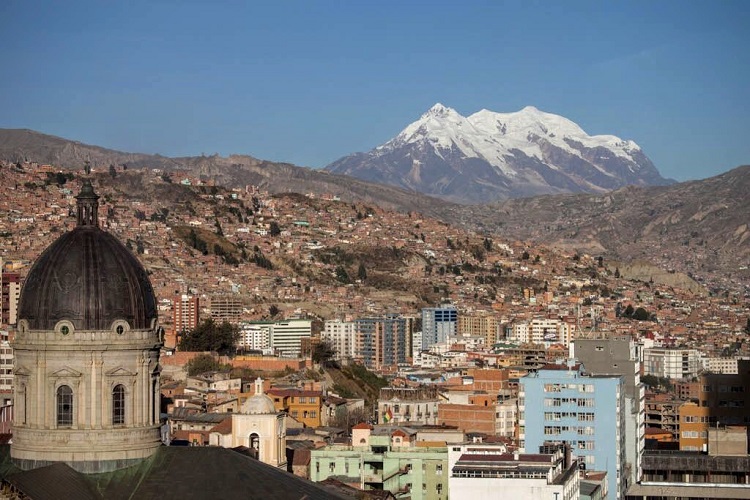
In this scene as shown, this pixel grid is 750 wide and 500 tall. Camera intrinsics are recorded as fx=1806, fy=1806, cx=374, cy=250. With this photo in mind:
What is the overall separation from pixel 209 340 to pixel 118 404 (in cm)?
10199

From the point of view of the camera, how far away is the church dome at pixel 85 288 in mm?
38156

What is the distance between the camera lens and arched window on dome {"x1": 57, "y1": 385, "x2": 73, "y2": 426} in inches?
1500

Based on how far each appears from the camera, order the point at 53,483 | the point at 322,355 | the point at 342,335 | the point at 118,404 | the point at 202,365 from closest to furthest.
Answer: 1. the point at 53,483
2. the point at 118,404
3. the point at 202,365
4. the point at 322,355
5. the point at 342,335

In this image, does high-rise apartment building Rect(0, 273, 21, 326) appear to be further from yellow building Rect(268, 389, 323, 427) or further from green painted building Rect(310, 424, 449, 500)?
green painted building Rect(310, 424, 449, 500)

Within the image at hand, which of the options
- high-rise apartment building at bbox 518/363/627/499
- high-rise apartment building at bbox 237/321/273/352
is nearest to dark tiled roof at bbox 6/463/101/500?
high-rise apartment building at bbox 518/363/627/499

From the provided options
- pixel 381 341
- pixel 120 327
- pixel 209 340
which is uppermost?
pixel 120 327

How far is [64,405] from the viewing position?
3819 centimetres

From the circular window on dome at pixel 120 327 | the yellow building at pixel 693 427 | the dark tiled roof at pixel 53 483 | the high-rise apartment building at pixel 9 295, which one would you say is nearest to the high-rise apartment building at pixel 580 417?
the yellow building at pixel 693 427

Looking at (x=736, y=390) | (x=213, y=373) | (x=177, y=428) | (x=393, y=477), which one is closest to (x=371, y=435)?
(x=393, y=477)

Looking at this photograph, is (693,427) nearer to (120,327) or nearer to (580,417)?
(580,417)

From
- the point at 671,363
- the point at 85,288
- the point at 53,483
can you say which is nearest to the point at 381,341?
the point at 671,363

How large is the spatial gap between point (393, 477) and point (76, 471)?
3064cm

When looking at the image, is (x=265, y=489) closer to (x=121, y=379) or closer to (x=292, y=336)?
(x=121, y=379)

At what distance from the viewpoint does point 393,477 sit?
221ft
